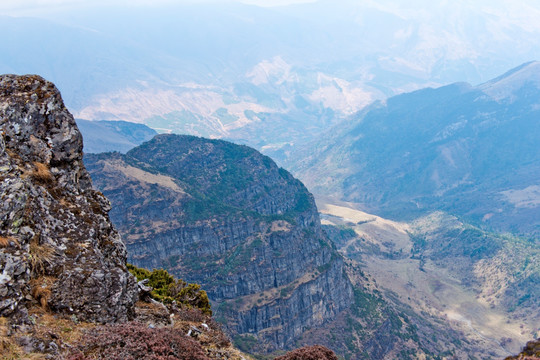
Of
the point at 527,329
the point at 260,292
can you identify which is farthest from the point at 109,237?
the point at 527,329

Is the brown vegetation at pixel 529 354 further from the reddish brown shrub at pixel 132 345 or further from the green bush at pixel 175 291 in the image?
the green bush at pixel 175 291

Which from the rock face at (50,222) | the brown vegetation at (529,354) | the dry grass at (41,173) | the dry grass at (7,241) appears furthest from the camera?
the brown vegetation at (529,354)

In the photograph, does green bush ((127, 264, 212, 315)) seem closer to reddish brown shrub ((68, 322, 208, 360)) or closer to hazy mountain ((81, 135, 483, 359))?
reddish brown shrub ((68, 322, 208, 360))

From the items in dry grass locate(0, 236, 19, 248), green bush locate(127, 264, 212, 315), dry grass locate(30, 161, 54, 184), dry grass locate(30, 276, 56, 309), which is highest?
dry grass locate(30, 161, 54, 184)

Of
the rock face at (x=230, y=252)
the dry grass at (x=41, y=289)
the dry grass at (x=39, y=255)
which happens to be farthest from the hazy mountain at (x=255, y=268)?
the dry grass at (x=41, y=289)

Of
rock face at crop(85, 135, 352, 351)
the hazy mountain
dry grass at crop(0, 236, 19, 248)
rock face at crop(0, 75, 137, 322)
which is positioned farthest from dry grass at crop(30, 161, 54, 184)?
rock face at crop(85, 135, 352, 351)

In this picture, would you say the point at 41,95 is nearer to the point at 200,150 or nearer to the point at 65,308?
the point at 65,308
